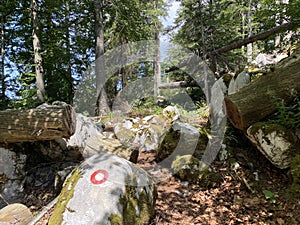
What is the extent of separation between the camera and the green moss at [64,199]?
7.28ft

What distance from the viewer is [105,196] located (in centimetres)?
232

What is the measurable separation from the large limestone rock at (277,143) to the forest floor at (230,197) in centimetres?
24

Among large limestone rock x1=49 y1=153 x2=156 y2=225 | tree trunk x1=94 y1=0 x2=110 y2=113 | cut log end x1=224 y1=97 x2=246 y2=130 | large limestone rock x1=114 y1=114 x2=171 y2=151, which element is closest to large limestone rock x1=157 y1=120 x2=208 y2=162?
large limestone rock x1=114 y1=114 x2=171 y2=151

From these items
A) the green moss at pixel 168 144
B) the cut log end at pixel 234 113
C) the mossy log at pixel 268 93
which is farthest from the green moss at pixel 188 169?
the mossy log at pixel 268 93

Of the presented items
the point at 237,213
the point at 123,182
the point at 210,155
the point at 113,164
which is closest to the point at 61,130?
the point at 113,164

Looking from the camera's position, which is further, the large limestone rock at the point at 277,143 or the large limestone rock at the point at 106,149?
the large limestone rock at the point at 106,149

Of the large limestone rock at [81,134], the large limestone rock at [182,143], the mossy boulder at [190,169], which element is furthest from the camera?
the large limestone rock at [81,134]

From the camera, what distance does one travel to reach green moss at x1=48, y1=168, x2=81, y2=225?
7.28 ft

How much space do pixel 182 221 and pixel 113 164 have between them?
121 cm

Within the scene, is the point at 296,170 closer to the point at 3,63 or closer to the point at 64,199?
the point at 64,199

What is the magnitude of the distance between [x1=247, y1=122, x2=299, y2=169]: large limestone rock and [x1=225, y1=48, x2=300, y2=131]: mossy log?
0.23 metres

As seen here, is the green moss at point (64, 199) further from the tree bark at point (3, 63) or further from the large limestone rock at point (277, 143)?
the tree bark at point (3, 63)

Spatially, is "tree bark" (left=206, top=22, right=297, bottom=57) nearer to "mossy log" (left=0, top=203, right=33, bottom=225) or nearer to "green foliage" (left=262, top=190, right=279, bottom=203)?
"green foliage" (left=262, top=190, right=279, bottom=203)

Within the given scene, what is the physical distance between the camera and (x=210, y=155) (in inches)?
161
